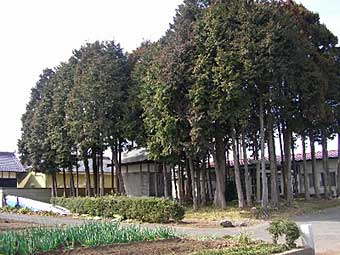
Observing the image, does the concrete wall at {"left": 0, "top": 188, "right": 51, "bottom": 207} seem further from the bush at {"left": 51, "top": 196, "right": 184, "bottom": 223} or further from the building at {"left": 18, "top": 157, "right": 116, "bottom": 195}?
the bush at {"left": 51, "top": 196, "right": 184, "bottom": 223}

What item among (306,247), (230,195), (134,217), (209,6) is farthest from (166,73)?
(306,247)

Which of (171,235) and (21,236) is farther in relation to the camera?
(171,235)

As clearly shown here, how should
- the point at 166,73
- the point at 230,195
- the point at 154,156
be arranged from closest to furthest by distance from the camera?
the point at 166,73 < the point at 154,156 < the point at 230,195

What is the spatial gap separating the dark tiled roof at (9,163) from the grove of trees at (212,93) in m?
12.0

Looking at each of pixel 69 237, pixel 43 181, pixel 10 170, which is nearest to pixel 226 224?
pixel 69 237

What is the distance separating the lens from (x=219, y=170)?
26094 mm

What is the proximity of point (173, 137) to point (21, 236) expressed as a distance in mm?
14663

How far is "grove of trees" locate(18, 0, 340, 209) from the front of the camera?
75.2 ft

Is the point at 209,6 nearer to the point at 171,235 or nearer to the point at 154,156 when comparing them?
the point at 154,156

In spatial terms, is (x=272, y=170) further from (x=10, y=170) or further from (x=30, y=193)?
(x=10, y=170)

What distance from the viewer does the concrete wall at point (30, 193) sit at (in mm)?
32681

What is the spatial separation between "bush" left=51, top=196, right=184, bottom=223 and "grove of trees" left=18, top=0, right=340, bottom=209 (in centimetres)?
373

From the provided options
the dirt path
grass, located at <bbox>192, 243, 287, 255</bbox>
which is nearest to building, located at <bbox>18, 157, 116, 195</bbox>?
the dirt path

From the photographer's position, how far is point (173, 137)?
79.9 feet
